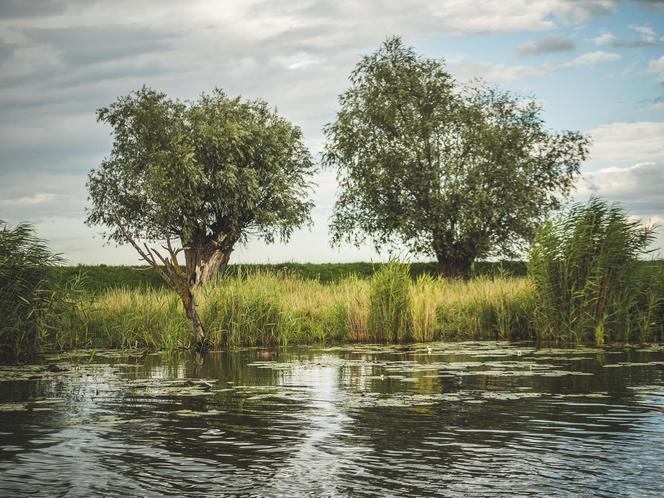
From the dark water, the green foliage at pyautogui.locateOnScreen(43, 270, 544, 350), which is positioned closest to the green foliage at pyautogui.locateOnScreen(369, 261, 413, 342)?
the green foliage at pyautogui.locateOnScreen(43, 270, 544, 350)

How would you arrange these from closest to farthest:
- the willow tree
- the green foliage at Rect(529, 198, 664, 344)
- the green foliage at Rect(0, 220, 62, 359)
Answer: the green foliage at Rect(0, 220, 62, 359)
the green foliage at Rect(529, 198, 664, 344)
the willow tree

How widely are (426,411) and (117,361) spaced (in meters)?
8.91

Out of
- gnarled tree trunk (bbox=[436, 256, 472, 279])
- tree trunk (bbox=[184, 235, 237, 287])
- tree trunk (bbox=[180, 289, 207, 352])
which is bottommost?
tree trunk (bbox=[180, 289, 207, 352])

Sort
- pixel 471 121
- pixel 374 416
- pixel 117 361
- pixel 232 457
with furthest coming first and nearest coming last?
1. pixel 471 121
2. pixel 117 361
3. pixel 374 416
4. pixel 232 457

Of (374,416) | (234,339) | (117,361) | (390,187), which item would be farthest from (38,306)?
(390,187)

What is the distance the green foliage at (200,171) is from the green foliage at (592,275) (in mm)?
21883

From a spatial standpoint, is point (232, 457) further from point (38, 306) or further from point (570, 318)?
point (570, 318)

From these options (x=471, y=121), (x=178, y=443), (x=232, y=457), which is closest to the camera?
(x=232, y=457)

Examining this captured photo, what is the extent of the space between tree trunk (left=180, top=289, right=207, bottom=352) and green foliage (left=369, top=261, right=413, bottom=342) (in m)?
4.63

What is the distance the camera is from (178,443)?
7258mm

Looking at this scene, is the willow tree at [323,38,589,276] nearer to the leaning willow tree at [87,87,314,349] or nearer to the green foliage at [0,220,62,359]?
the leaning willow tree at [87,87,314,349]

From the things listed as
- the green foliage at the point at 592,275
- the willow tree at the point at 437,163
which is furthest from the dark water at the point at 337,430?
the willow tree at the point at 437,163

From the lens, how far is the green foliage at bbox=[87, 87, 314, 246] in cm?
3864

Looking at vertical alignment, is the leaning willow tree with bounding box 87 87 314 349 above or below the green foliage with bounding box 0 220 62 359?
above
